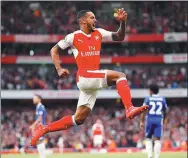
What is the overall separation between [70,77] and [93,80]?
1054 inches

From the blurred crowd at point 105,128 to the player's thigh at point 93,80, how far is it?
19.7 metres

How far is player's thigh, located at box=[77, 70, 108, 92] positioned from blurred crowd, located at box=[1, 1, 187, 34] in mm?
27590

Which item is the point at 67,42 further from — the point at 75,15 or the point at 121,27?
the point at 75,15

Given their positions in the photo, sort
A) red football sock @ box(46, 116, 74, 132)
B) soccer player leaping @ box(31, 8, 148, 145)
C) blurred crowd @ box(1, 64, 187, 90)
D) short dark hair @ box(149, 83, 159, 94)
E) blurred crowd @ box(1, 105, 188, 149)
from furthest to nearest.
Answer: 1. blurred crowd @ box(1, 64, 187, 90)
2. blurred crowd @ box(1, 105, 188, 149)
3. short dark hair @ box(149, 83, 159, 94)
4. red football sock @ box(46, 116, 74, 132)
5. soccer player leaping @ box(31, 8, 148, 145)

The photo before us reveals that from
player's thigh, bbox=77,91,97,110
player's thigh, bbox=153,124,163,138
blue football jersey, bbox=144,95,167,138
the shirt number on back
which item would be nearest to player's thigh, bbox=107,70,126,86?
player's thigh, bbox=77,91,97,110

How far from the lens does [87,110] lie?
1050 centimetres

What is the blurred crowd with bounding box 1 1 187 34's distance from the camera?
3788 cm

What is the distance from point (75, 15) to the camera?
3856 centimetres

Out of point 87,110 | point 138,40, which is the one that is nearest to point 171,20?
point 138,40

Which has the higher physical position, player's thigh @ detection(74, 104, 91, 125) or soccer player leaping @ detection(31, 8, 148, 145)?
soccer player leaping @ detection(31, 8, 148, 145)

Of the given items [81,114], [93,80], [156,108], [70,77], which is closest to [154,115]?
[156,108]

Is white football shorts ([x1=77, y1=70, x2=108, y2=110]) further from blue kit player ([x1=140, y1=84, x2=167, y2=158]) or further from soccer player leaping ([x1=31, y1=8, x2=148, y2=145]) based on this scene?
blue kit player ([x1=140, y1=84, x2=167, y2=158])

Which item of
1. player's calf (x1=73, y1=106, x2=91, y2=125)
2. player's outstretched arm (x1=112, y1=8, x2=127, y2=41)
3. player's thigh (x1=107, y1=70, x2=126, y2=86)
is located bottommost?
player's calf (x1=73, y1=106, x2=91, y2=125)

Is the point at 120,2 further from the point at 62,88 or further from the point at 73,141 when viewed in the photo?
the point at 73,141
